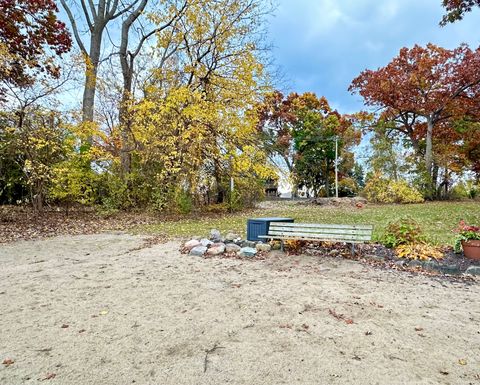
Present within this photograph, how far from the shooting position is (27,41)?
9.34 m

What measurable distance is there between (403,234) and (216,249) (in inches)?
133

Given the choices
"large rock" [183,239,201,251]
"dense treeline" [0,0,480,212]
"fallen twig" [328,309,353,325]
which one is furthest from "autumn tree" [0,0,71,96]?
"fallen twig" [328,309,353,325]

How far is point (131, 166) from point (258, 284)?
10229 mm

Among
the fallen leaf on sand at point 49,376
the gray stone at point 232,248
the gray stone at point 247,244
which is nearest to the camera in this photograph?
the fallen leaf on sand at point 49,376

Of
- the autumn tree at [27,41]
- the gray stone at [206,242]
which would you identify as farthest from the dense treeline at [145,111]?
the gray stone at [206,242]

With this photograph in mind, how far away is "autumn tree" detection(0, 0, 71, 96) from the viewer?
868 centimetres

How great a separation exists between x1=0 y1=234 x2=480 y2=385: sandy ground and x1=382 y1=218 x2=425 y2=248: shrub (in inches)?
40.8

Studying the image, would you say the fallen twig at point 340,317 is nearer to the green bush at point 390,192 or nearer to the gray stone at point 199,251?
the gray stone at point 199,251

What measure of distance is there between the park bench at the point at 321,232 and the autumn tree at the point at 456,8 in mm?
8609

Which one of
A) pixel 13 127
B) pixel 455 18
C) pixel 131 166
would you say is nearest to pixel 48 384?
pixel 13 127

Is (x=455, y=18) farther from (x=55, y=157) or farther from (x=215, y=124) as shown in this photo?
(x=55, y=157)

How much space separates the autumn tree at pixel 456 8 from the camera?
9633mm

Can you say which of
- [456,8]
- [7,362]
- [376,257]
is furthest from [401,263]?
[456,8]

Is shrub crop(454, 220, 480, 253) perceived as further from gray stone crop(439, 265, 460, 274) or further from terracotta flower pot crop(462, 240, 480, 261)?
gray stone crop(439, 265, 460, 274)
